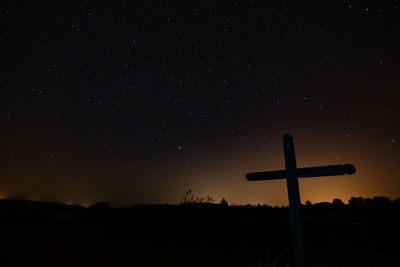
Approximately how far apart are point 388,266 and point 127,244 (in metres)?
6.28

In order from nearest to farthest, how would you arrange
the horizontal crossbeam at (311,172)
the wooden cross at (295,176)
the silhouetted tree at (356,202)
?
the horizontal crossbeam at (311,172), the wooden cross at (295,176), the silhouetted tree at (356,202)

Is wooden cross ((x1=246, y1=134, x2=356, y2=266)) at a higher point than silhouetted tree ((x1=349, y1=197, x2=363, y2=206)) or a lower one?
lower

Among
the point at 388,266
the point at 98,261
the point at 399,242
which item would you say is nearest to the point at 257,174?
the point at 388,266

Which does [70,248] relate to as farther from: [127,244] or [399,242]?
[399,242]

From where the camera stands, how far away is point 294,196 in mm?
4426

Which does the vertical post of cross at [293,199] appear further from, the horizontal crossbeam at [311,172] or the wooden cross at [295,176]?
the horizontal crossbeam at [311,172]

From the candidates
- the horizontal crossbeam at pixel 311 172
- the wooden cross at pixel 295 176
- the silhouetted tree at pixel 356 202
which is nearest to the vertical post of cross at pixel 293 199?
the wooden cross at pixel 295 176

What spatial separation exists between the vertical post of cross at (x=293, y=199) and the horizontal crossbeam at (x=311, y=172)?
0.37 ft

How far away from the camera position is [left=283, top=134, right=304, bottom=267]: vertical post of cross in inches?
163

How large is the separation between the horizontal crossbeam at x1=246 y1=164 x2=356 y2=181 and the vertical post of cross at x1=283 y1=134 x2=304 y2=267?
111mm

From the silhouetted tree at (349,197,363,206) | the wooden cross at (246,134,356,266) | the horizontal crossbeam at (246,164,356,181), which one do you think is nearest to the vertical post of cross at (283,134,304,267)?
the wooden cross at (246,134,356,266)

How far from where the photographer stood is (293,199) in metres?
4.41

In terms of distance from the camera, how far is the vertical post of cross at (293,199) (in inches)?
163

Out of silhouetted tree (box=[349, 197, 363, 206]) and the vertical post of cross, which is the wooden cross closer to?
the vertical post of cross
